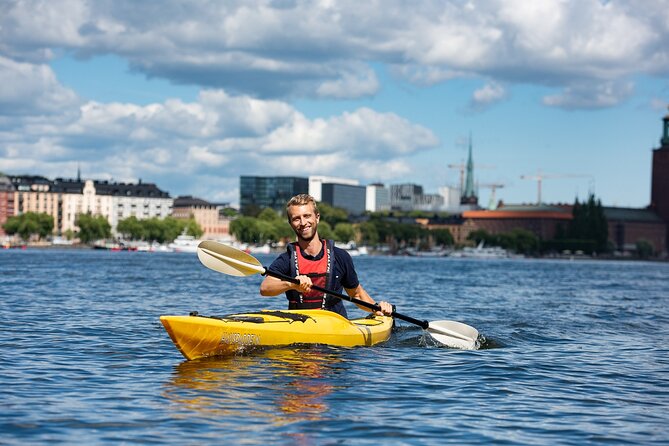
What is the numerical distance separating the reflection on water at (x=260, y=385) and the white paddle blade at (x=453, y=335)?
257 cm

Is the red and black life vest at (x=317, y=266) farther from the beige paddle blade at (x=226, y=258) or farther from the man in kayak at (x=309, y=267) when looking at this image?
the beige paddle blade at (x=226, y=258)

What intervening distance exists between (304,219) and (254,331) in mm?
1880

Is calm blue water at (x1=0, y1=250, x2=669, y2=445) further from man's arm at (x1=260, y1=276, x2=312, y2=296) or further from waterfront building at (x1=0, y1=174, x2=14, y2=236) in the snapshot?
waterfront building at (x1=0, y1=174, x2=14, y2=236)

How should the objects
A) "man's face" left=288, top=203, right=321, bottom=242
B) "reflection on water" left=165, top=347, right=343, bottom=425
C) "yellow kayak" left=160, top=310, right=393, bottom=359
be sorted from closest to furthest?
"reflection on water" left=165, top=347, right=343, bottom=425 → "man's face" left=288, top=203, right=321, bottom=242 → "yellow kayak" left=160, top=310, right=393, bottom=359

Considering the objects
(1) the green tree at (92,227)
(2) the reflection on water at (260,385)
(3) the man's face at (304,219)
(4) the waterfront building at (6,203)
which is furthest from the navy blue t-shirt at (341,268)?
(4) the waterfront building at (6,203)

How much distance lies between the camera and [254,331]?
13.6 m

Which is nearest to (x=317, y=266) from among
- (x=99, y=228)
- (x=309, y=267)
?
(x=309, y=267)

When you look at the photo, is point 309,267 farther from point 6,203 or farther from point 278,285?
point 6,203

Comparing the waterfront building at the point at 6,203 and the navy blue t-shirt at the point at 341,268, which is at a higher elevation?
the waterfront building at the point at 6,203

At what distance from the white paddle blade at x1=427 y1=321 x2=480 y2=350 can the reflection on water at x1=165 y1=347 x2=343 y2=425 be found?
8.42ft

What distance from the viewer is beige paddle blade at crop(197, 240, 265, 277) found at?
13586 millimetres

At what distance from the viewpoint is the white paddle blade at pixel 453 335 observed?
16375mm

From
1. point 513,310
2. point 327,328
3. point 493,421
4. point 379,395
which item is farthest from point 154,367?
point 513,310

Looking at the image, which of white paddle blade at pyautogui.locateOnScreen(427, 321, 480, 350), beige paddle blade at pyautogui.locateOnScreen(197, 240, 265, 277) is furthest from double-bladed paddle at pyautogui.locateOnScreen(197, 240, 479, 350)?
white paddle blade at pyautogui.locateOnScreen(427, 321, 480, 350)
